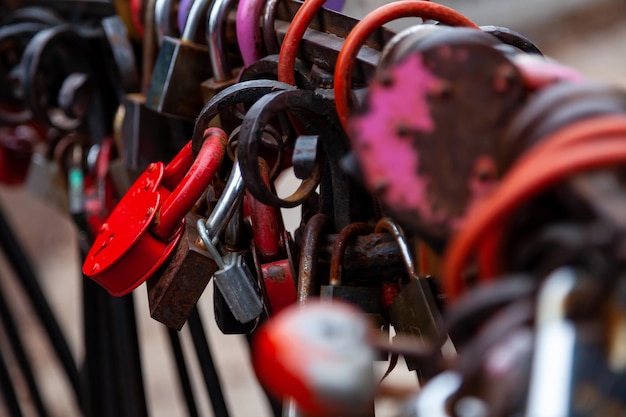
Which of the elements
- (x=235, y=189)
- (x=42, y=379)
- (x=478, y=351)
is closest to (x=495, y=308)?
(x=478, y=351)

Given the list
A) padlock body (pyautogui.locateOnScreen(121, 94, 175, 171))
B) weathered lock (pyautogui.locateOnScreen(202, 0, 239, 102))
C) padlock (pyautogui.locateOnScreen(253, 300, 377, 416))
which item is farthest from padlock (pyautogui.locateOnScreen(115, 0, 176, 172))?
padlock (pyautogui.locateOnScreen(253, 300, 377, 416))

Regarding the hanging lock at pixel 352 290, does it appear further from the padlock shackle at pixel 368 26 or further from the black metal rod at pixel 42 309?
the black metal rod at pixel 42 309

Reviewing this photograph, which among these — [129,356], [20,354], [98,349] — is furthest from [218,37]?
[20,354]

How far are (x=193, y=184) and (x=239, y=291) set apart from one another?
0.25 ft

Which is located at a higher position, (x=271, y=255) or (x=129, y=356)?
(x=271, y=255)

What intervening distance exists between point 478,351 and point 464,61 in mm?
129

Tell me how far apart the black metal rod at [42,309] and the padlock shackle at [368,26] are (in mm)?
891

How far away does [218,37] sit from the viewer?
725 mm

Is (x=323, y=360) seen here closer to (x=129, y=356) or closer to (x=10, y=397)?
(x=129, y=356)

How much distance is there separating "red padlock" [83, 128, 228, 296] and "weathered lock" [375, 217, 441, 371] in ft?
0.40

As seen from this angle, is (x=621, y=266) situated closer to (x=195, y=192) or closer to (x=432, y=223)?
(x=432, y=223)

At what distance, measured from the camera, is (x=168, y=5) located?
32.2 inches

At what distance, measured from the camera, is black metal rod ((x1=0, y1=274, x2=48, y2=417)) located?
4.57ft

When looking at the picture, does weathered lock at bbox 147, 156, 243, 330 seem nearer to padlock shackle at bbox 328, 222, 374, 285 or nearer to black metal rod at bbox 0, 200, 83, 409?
padlock shackle at bbox 328, 222, 374, 285
